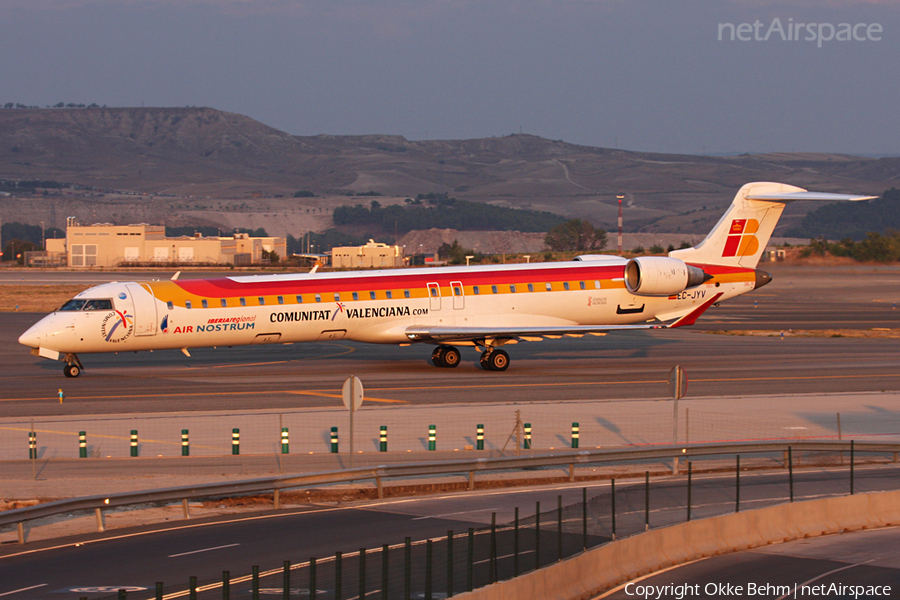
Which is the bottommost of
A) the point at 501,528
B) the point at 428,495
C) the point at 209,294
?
the point at 428,495

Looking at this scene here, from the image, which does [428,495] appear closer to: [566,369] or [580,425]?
[580,425]

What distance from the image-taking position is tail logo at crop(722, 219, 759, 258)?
1563 inches

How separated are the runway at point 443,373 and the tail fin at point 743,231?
395cm

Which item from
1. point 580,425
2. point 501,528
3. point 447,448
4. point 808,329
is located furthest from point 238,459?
point 808,329

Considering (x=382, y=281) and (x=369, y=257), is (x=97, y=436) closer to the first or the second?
(x=382, y=281)

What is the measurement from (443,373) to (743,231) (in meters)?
13.9

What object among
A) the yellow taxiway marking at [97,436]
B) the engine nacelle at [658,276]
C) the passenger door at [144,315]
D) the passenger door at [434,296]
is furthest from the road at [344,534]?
the engine nacelle at [658,276]

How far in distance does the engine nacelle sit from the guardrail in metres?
16.9

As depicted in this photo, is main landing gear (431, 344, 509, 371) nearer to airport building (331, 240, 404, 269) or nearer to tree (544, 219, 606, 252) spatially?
airport building (331, 240, 404, 269)

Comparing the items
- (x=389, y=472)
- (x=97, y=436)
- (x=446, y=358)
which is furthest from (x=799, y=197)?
(x=97, y=436)

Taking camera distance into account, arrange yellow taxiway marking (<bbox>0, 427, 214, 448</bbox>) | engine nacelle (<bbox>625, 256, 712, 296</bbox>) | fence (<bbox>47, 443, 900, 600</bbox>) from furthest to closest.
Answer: engine nacelle (<bbox>625, 256, 712, 296</bbox>)
yellow taxiway marking (<bbox>0, 427, 214, 448</bbox>)
fence (<bbox>47, 443, 900, 600</bbox>)

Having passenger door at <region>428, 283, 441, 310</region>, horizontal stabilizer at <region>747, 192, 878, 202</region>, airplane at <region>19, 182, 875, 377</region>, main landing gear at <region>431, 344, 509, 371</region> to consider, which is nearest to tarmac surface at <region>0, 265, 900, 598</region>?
main landing gear at <region>431, 344, 509, 371</region>

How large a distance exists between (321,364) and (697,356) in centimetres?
1489

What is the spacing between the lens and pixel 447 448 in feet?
75.2
